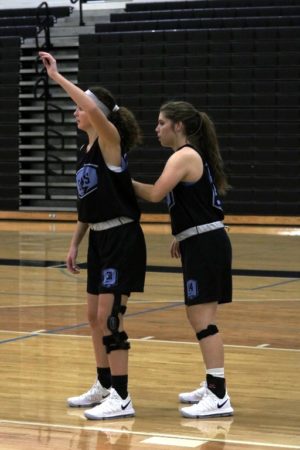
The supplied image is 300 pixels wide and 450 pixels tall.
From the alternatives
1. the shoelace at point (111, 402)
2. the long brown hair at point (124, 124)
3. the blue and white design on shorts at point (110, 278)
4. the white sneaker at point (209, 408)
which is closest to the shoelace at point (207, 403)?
the white sneaker at point (209, 408)

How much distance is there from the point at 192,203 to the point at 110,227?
0.37 meters

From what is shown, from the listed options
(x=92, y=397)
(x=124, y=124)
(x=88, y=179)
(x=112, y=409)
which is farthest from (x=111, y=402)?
(x=124, y=124)

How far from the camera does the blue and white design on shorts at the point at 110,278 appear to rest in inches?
169

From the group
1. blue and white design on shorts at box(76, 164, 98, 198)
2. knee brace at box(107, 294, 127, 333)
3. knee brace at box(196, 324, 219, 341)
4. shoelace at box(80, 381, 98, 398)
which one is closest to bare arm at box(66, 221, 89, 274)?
blue and white design on shorts at box(76, 164, 98, 198)

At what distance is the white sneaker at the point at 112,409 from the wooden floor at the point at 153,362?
0.04m

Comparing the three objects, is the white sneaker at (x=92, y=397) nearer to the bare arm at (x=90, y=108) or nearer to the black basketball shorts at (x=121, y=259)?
the black basketball shorts at (x=121, y=259)

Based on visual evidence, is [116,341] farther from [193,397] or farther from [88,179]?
[88,179]

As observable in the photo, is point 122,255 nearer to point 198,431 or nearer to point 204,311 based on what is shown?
point 204,311

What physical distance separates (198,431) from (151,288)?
488 centimetres

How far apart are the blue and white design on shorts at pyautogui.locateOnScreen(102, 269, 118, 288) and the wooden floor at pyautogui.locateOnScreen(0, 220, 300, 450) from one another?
1.87 ft

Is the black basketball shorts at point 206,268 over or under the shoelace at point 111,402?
over

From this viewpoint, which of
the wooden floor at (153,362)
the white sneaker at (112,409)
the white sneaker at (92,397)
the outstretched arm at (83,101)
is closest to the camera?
the wooden floor at (153,362)

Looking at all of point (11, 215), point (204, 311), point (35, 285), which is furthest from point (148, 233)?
point (204, 311)

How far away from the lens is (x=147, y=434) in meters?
3.99
